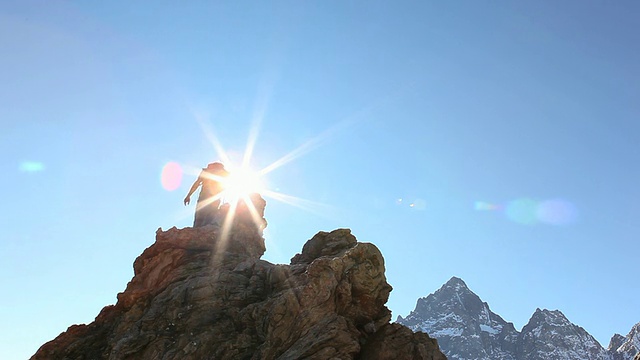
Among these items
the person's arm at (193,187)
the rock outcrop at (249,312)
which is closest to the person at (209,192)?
the person's arm at (193,187)

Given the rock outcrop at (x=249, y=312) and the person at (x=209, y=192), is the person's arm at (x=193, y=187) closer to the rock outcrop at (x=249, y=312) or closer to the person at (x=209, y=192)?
the person at (x=209, y=192)

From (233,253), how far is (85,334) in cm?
1343

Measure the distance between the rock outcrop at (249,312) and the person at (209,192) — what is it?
956cm

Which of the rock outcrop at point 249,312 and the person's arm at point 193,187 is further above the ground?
the person's arm at point 193,187

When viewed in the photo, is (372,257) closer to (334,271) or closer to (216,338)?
(334,271)

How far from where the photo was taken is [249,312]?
108 feet

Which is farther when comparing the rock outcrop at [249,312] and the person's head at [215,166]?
the person's head at [215,166]

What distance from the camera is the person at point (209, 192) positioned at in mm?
51312

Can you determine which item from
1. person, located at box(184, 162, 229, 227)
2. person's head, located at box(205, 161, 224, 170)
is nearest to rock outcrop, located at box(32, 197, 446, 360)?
person, located at box(184, 162, 229, 227)

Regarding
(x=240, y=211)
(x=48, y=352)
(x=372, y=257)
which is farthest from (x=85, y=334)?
(x=372, y=257)

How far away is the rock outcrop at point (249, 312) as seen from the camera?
99.8 feet

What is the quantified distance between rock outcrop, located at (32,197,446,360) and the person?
376 inches

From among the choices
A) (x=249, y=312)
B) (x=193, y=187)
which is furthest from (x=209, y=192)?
(x=249, y=312)

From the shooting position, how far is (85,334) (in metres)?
35.3
